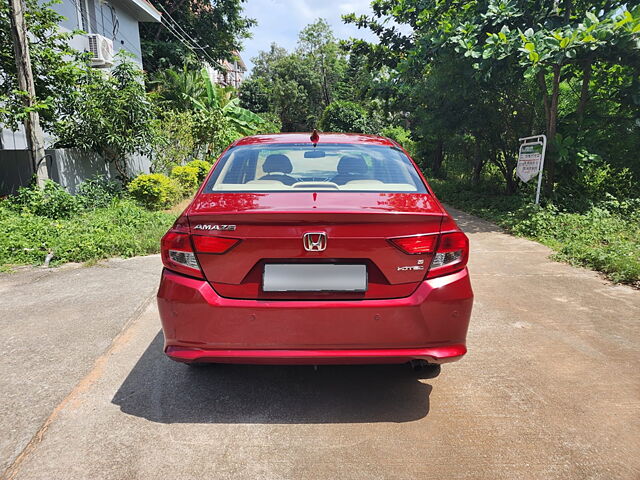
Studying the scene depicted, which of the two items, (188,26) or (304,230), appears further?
(188,26)

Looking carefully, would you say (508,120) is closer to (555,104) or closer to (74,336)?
(555,104)

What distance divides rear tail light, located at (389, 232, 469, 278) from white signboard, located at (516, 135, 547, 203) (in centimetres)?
762

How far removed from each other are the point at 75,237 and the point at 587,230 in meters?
8.16

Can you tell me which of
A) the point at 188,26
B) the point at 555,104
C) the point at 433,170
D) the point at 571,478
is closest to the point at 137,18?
the point at 188,26

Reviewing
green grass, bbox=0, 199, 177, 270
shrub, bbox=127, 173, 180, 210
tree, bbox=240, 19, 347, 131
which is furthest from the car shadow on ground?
tree, bbox=240, 19, 347, 131

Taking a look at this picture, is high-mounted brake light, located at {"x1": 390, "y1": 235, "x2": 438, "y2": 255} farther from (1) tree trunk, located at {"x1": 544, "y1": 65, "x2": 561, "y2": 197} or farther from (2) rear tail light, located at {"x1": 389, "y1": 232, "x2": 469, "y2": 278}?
(1) tree trunk, located at {"x1": 544, "y1": 65, "x2": 561, "y2": 197}

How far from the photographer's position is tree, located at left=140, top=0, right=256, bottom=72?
23.8 metres

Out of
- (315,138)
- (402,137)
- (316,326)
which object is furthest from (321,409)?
(402,137)

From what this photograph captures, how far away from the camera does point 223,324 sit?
7.48 feet

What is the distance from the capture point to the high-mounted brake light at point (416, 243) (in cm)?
228

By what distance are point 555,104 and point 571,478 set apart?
9.37m

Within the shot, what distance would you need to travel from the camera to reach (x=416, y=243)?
230 centimetres

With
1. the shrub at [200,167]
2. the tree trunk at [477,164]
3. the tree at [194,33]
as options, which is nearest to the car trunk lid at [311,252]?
the shrub at [200,167]

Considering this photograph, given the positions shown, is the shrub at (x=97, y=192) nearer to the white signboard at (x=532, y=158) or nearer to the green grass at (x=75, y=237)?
the green grass at (x=75, y=237)
